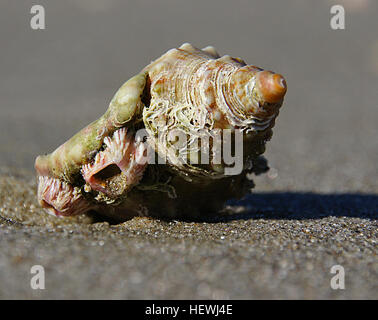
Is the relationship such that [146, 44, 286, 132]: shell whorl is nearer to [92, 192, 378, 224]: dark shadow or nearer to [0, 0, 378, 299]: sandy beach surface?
[0, 0, 378, 299]: sandy beach surface

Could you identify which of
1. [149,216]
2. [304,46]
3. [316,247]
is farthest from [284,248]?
[304,46]

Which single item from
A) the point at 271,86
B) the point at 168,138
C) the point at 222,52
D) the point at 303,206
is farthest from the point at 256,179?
the point at 222,52

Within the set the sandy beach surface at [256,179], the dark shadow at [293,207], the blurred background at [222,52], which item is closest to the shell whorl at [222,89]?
the sandy beach surface at [256,179]

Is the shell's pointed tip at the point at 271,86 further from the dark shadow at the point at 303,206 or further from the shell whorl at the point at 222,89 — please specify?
the dark shadow at the point at 303,206

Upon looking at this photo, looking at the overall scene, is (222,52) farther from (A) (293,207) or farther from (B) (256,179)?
(A) (293,207)

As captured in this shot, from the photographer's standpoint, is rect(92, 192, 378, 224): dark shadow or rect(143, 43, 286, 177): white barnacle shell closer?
rect(143, 43, 286, 177): white barnacle shell

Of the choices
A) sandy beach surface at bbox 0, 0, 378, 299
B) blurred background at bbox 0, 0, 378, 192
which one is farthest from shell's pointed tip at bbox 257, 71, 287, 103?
blurred background at bbox 0, 0, 378, 192
